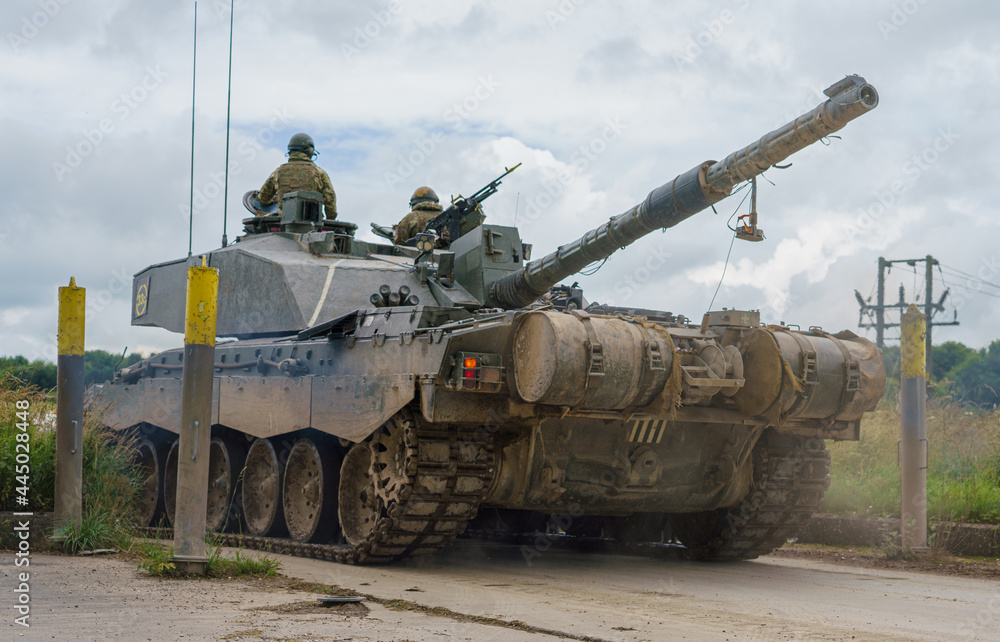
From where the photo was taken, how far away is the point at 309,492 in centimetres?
1043

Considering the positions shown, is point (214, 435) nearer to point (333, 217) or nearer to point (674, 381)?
point (333, 217)

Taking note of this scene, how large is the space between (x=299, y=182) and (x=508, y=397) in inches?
215

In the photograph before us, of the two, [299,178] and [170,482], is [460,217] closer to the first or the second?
[299,178]

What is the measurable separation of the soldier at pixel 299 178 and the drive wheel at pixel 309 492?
3.64 meters

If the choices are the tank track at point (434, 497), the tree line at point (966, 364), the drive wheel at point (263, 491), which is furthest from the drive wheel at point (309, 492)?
the tree line at point (966, 364)

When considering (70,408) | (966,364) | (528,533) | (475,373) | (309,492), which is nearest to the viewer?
(475,373)

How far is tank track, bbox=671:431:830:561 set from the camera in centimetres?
1013

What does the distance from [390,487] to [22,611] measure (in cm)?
319

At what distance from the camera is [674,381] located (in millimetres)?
8430

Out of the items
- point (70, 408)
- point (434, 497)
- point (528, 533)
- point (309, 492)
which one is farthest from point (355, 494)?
point (528, 533)

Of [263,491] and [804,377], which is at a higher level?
[804,377]

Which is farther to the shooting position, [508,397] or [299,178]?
[299,178]

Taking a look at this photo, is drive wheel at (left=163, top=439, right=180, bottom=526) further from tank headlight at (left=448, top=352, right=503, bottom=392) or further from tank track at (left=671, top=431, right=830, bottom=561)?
tank track at (left=671, top=431, right=830, bottom=561)

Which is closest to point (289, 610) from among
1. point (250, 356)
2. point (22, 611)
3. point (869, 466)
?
point (22, 611)
